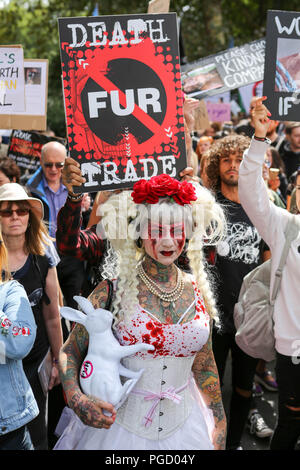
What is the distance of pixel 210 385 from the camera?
97.8 inches

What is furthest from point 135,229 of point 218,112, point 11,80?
point 218,112

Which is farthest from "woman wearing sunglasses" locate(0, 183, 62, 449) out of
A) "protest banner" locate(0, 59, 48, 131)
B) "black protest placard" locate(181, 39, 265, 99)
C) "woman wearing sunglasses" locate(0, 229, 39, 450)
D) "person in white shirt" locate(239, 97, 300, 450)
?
"black protest placard" locate(181, 39, 265, 99)

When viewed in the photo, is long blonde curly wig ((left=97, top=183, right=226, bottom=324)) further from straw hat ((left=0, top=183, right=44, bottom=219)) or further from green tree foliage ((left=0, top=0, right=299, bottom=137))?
green tree foliage ((left=0, top=0, right=299, bottom=137))

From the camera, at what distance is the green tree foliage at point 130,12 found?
653 inches

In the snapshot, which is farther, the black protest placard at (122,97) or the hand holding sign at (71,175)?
the black protest placard at (122,97)

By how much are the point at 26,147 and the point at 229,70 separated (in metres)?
2.23

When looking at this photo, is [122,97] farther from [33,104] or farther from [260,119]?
[33,104]

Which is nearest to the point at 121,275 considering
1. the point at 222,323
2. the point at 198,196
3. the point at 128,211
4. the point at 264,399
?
the point at 128,211

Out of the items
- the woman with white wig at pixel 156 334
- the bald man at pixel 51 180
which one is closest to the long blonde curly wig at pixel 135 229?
the woman with white wig at pixel 156 334

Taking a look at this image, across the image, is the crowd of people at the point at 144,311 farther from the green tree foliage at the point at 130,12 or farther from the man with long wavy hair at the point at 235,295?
the green tree foliage at the point at 130,12

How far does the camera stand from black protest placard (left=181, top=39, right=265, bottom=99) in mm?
4961

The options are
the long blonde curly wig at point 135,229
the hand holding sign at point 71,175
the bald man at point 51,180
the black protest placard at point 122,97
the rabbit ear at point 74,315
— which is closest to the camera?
the rabbit ear at point 74,315

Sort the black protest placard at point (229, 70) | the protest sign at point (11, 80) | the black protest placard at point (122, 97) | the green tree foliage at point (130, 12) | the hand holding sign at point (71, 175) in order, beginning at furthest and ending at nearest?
the green tree foliage at point (130, 12), the black protest placard at point (229, 70), the protest sign at point (11, 80), the black protest placard at point (122, 97), the hand holding sign at point (71, 175)

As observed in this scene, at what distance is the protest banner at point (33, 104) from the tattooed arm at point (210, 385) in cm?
199
